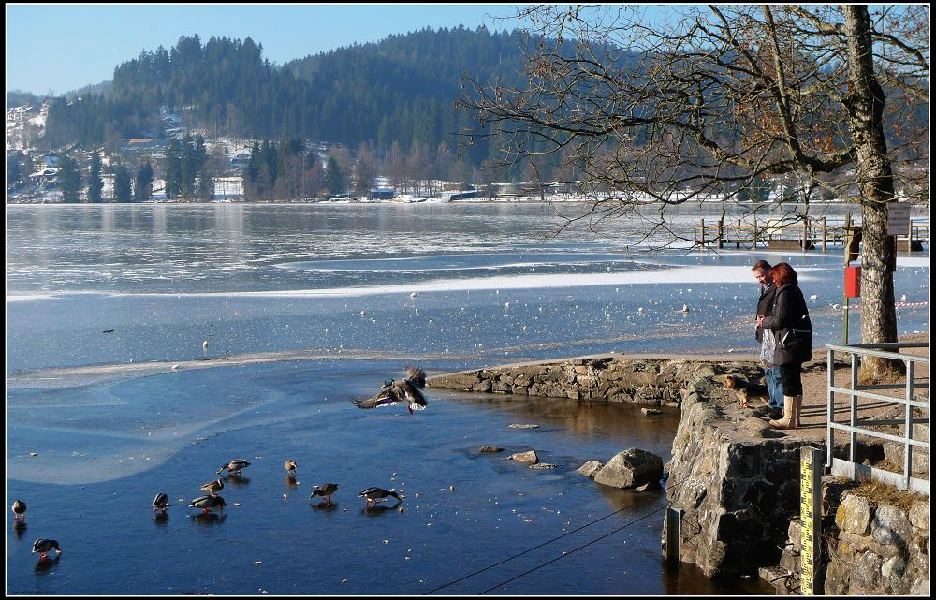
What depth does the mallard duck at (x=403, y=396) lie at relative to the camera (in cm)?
1562

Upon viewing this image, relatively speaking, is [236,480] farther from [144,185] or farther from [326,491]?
[144,185]

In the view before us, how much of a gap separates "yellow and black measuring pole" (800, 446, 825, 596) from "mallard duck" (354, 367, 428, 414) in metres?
7.34

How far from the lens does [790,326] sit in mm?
10852

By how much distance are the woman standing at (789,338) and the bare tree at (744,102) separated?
197 cm

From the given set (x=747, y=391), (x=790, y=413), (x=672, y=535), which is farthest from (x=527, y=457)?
(x=790, y=413)

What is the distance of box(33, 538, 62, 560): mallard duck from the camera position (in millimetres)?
10734

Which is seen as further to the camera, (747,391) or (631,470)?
(631,470)

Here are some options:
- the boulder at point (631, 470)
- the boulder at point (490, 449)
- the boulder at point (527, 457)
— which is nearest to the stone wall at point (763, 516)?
the boulder at point (631, 470)

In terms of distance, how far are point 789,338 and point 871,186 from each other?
2686 mm

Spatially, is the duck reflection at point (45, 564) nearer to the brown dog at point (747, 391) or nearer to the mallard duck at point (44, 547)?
the mallard duck at point (44, 547)

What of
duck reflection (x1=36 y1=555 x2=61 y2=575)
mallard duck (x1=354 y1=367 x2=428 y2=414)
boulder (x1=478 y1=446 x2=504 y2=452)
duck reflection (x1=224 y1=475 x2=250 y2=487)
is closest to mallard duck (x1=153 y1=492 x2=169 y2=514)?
duck reflection (x1=224 y1=475 x2=250 y2=487)

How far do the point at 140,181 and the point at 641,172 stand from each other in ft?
633

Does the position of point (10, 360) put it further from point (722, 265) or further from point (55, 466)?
point (722, 265)

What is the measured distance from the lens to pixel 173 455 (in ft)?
47.5
